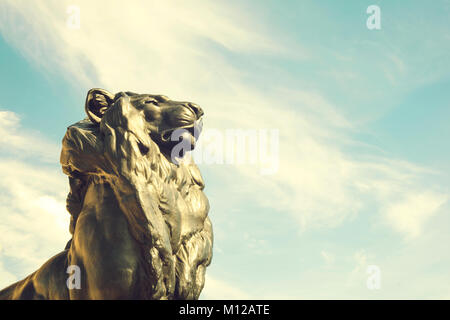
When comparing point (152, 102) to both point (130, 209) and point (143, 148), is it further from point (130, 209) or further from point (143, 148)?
point (130, 209)

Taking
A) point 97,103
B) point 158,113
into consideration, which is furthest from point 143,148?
point 97,103

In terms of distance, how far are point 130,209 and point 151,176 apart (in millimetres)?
374

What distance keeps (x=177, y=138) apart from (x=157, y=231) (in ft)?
3.30

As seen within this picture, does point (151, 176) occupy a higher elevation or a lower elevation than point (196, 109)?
lower

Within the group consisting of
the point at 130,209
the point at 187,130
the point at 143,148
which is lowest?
the point at 130,209

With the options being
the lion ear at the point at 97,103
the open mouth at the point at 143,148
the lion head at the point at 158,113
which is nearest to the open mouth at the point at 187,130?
the lion head at the point at 158,113

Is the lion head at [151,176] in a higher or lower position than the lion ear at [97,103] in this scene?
lower

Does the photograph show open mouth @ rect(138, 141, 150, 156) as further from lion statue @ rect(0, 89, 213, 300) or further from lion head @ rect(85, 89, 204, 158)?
lion head @ rect(85, 89, 204, 158)

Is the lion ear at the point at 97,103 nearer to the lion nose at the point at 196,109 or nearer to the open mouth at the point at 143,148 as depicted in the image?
the open mouth at the point at 143,148

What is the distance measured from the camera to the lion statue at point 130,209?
3842 mm

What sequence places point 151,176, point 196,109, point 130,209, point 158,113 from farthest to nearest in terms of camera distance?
1. point 196,109
2. point 158,113
3. point 151,176
4. point 130,209

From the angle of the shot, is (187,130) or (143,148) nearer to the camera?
(143,148)

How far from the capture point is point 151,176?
13.4 ft

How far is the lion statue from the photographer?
384 centimetres
